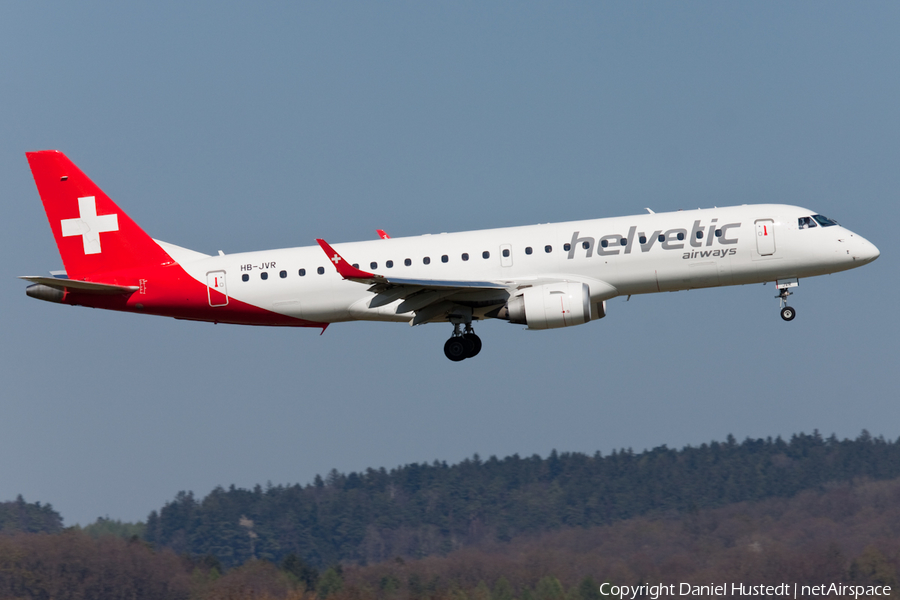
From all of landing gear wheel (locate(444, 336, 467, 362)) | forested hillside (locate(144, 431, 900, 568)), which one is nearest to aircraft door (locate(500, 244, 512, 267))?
landing gear wheel (locate(444, 336, 467, 362))

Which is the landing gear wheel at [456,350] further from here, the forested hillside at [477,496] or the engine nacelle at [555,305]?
the forested hillside at [477,496]

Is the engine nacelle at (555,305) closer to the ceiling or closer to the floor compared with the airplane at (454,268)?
closer to the floor

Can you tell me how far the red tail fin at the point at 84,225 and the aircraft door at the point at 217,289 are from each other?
7.22 ft

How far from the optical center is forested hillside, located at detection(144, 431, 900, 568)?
91625 millimetres

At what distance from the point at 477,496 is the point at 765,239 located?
6584 cm

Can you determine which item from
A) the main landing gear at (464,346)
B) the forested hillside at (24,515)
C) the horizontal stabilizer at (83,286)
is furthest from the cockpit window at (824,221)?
the forested hillside at (24,515)

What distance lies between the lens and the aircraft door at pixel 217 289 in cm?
3753

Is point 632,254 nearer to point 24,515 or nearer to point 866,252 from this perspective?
point 866,252

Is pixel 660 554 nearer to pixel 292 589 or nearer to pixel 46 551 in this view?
pixel 292 589

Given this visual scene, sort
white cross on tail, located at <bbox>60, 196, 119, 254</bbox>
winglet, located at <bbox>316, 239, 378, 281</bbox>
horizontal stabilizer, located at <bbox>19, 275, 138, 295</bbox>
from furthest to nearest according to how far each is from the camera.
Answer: white cross on tail, located at <bbox>60, 196, 119, 254</bbox>
horizontal stabilizer, located at <bbox>19, 275, 138, 295</bbox>
winglet, located at <bbox>316, 239, 378, 281</bbox>

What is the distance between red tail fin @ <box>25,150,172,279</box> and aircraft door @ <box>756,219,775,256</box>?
2083 cm

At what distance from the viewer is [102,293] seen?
1496 inches

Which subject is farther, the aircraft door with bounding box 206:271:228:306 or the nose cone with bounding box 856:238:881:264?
the aircraft door with bounding box 206:271:228:306

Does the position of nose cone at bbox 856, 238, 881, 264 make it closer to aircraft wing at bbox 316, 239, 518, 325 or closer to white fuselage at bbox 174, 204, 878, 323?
white fuselage at bbox 174, 204, 878, 323
